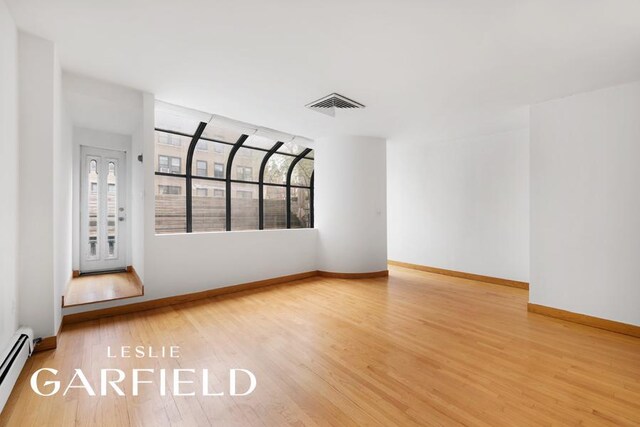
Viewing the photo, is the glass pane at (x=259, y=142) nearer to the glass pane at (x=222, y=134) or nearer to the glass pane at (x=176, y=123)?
the glass pane at (x=222, y=134)

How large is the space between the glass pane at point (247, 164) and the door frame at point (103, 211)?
2075mm

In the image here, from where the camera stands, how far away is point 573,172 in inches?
132

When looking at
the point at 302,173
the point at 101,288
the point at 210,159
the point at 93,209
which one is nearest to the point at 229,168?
the point at 210,159

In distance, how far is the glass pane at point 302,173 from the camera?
6.68 meters

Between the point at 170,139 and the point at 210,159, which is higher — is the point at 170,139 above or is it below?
above

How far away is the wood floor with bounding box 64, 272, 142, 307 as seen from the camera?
336cm

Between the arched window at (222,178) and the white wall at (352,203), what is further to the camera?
the white wall at (352,203)

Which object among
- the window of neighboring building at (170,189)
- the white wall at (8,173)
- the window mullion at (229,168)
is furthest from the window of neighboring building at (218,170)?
→ the white wall at (8,173)

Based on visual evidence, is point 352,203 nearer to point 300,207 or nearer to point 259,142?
point 300,207

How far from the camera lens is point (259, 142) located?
19.0 feet

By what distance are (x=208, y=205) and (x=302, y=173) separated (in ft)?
7.84

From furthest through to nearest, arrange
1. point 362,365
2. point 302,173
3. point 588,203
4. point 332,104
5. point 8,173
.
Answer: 1. point 302,173
2. point 332,104
3. point 588,203
4. point 362,365
5. point 8,173

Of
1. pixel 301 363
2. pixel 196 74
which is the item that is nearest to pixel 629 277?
pixel 301 363

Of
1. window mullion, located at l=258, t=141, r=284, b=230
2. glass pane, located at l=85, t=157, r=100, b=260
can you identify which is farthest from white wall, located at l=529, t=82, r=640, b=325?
glass pane, located at l=85, t=157, r=100, b=260
